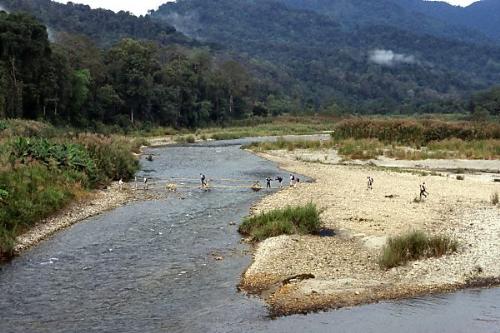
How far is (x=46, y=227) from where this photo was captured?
81.5 feet

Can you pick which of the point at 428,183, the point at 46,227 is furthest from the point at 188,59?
the point at 46,227

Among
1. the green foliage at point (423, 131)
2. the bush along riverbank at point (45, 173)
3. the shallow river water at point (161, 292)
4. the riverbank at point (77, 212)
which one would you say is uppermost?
the green foliage at point (423, 131)

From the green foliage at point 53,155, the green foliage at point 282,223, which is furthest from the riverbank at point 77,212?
the green foliage at point 282,223

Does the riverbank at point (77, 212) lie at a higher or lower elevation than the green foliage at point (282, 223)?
lower

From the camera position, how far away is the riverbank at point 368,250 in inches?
660

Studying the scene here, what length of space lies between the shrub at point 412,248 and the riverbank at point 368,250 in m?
0.29

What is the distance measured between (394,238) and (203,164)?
32.1 meters

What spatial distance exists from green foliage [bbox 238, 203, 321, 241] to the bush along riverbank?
9.21 meters

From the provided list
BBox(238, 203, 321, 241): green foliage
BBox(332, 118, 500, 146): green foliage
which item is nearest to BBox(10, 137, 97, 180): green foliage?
BBox(238, 203, 321, 241): green foliage

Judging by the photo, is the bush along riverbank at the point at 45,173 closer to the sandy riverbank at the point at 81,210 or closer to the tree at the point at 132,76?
the sandy riverbank at the point at 81,210

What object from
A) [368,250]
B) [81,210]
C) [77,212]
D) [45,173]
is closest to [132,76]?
[45,173]

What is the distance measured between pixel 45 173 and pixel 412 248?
739 inches

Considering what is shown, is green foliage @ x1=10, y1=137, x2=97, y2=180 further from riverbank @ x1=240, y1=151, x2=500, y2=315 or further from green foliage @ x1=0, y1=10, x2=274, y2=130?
green foliage @ x1=0, y1=10, x2=274, y2=130

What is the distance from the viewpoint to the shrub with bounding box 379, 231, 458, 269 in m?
18.7
